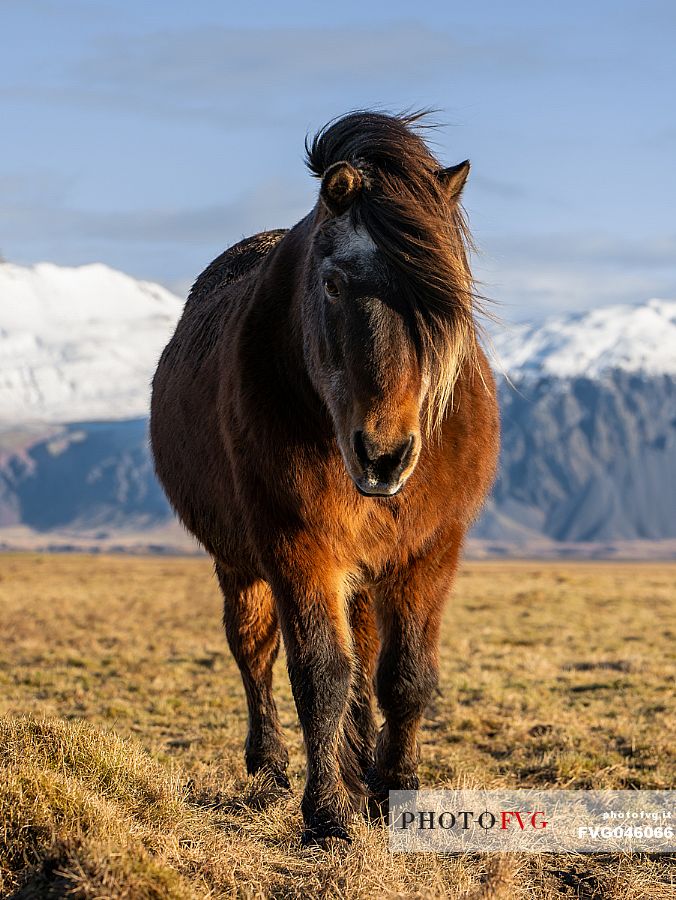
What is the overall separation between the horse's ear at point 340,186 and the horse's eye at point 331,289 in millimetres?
343

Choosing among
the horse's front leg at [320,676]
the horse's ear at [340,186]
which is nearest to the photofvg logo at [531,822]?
the horse's front leg at [320,676]

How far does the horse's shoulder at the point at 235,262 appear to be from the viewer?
786cm

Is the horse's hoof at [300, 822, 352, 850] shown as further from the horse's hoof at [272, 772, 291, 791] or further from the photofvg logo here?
the horse's hoof at [272, 772, 291, 791]

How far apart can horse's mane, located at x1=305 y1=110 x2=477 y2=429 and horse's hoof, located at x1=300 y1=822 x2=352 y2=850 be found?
1.91 metres

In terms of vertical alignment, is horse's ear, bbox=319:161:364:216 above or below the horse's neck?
above

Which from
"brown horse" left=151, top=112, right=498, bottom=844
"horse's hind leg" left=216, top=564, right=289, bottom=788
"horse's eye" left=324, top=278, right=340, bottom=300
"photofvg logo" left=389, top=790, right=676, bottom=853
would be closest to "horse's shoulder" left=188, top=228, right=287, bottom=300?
"brown horse" left=151, top=112, right=498, bottom=844

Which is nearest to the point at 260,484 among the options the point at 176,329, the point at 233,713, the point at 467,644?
the point at 176,329

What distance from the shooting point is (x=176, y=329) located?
28.4ft

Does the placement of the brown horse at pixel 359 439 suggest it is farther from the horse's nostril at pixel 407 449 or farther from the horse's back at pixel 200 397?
the horse's back at pixel 200 397

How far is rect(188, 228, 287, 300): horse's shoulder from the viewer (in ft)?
25.8

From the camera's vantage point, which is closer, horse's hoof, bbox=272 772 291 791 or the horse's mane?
the horse's mane

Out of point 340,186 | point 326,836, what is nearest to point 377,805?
point 326,836

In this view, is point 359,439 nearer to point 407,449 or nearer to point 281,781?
point 407,449

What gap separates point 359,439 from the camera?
434 cm
